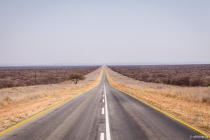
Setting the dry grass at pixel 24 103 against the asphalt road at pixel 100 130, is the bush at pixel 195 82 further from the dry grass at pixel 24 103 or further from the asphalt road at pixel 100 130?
the asphalt road at pixel 100 130

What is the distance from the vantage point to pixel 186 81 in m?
43.3

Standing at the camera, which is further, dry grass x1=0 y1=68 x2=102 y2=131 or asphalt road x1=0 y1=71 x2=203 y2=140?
dry grass x1=0 y1=68 x2=102 y2=131

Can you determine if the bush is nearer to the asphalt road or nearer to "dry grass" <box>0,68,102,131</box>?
"dry grass" <box>0,68,102,131</box>

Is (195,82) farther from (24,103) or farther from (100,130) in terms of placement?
(100,130)

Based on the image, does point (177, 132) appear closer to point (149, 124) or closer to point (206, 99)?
point (149, 124)

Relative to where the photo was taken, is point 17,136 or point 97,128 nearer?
point 17,136

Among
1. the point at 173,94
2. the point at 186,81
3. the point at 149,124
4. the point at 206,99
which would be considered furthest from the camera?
the point at 186,81

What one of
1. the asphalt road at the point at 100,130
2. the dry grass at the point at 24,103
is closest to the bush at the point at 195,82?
the dry grass at the point at 24,103

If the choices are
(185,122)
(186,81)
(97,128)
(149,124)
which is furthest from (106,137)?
(186,81)

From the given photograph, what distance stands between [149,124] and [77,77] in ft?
173

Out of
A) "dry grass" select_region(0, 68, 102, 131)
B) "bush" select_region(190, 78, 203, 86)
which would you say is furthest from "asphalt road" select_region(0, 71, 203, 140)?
"bush" select_region(190, 78, 203, 86)

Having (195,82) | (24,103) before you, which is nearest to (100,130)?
(24,103)

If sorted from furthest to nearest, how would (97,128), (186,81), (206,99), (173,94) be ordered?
(186,81)
(173,94)
(206,99)
(97,128)

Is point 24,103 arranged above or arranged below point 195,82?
above
